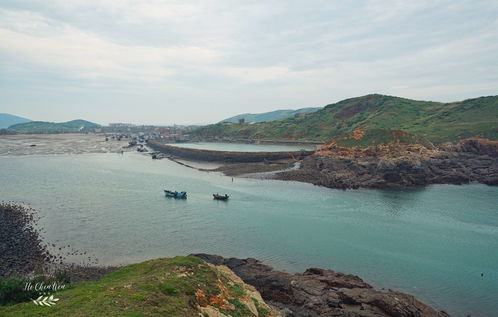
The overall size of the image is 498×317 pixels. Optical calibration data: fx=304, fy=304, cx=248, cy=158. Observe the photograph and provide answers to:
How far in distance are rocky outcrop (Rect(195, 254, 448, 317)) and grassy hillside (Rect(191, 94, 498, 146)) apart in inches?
2857

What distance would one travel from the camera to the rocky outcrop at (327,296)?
23.5 m

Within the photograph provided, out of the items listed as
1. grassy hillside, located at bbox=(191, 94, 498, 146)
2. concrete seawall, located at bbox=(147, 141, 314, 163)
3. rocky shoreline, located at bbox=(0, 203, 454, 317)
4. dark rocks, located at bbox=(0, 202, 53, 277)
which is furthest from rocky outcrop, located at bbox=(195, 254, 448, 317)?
concrete seawall, located at bbox=(147, 141, 314, 163)

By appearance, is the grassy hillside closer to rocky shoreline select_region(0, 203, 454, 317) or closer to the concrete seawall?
the concrete seawall

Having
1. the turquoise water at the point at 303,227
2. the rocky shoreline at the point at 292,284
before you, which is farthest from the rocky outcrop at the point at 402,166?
the rocky shoreline at the point at 292,284

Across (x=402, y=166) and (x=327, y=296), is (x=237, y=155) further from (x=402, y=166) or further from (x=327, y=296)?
(x=327, y=296)

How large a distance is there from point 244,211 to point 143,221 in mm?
17763

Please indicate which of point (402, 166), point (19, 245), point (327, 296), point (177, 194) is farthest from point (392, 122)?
point (19, 245)

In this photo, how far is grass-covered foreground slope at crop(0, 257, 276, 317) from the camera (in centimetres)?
1457

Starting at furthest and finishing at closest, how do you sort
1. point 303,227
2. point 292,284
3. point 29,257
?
point 303,227 → point 29,257 → point 292,284

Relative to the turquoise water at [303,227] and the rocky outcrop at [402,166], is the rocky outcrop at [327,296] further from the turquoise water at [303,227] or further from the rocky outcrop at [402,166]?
the rocky outcrop at [402,166]

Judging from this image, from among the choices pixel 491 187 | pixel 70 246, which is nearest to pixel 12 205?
pixel 70 246

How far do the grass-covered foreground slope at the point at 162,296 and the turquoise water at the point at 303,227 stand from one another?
15.2m

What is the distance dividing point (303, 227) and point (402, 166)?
46.3m

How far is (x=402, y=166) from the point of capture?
80.4 meters
